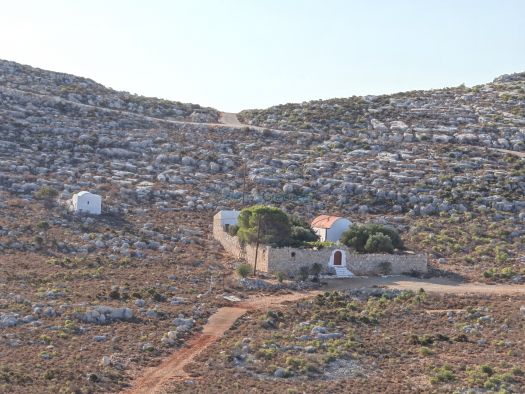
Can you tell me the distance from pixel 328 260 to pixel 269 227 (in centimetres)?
471

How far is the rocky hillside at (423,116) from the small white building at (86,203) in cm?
3800

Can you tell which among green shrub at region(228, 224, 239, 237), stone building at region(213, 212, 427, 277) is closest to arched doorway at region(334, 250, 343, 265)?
stone building at region(213, 212, 427, 277)

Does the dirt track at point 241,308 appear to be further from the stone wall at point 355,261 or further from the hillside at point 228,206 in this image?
the stone wall at point 355,261

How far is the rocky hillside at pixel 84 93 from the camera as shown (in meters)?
104

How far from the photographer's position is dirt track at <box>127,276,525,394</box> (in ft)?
111

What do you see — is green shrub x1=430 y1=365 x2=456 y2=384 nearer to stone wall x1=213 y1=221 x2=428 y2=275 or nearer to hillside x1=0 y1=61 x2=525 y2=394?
hillside x1=0 y1=61 x2=525 y2=394

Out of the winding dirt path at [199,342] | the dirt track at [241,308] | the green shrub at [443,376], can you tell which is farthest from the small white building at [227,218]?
the green shrub at [443,376]

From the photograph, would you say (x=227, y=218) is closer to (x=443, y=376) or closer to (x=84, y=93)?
(x=443, y=376)

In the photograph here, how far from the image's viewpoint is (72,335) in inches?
1506

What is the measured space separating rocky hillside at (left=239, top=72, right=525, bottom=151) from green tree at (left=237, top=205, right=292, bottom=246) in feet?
126

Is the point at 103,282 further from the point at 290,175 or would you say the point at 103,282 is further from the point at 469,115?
the point at 469,115

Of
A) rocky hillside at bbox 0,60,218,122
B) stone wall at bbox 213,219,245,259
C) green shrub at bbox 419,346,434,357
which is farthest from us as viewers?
rocky hillside at bbox 0,60,218,122

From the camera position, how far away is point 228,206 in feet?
241

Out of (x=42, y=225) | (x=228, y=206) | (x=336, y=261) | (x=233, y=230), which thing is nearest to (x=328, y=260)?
(x=336, y=261)
